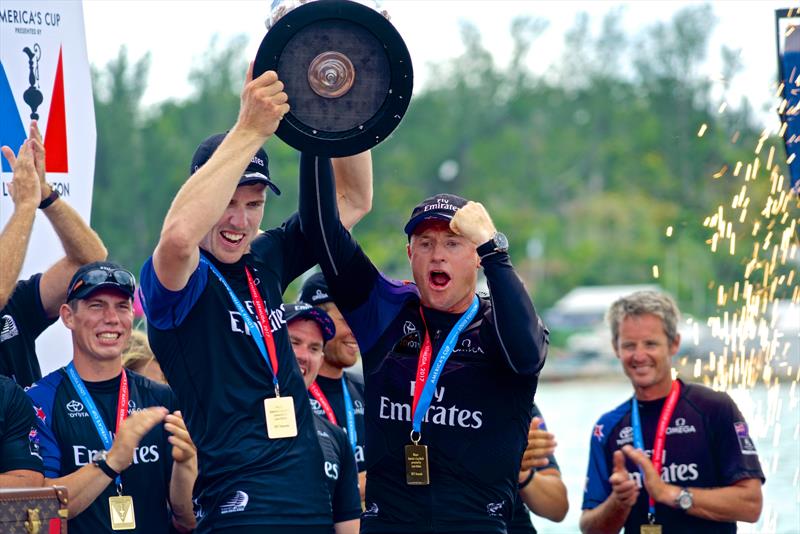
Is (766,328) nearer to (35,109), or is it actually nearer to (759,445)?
(35,109)

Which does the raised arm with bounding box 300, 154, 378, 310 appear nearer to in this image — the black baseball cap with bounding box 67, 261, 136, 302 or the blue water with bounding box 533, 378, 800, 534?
the black baseball cap with bounding box 67, 261, 136, 302

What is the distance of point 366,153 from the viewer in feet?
15.8

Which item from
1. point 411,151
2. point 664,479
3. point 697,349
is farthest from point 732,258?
point 664,479

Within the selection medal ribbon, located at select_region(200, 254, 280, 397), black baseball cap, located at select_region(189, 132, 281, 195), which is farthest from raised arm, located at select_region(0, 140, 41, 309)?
medal ribbon, located at select_region(200, 254, 280, 397)

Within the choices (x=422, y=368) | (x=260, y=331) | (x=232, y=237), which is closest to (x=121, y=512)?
(x=260, y=331)

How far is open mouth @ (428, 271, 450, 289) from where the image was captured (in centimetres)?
469

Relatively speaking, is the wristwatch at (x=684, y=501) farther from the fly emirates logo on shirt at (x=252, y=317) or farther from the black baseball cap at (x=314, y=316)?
the fly emirates logo on shirt at (x=252, y=317)

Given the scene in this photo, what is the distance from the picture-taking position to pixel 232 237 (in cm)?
460

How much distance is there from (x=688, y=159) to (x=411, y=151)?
48.8 ft

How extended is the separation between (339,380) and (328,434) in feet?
2.70

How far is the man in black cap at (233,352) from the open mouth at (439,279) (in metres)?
0.53

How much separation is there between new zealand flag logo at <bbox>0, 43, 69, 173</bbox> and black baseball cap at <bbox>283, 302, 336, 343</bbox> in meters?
1.40

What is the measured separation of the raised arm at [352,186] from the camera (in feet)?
16.0

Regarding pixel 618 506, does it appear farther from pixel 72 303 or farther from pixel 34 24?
pixel 34 24
